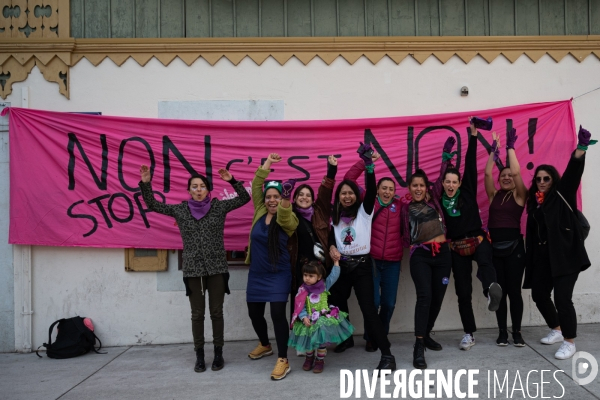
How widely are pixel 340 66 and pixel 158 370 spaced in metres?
3.63

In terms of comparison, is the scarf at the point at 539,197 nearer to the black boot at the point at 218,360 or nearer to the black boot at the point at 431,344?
the black boot at the point at 431,344

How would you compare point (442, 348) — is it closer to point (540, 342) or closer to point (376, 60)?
point (540, 342)

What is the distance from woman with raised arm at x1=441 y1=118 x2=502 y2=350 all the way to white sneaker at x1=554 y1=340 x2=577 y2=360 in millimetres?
761

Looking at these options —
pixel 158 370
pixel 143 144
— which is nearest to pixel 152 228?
pixel 143 144

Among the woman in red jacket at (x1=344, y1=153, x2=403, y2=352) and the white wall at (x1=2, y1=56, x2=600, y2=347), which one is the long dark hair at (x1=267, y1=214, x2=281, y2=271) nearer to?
the woman in red jacket at (x1=344, y1=153, x2=403, y2=352)

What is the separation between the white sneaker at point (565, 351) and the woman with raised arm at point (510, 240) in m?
0.42

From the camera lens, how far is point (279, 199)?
486 cm

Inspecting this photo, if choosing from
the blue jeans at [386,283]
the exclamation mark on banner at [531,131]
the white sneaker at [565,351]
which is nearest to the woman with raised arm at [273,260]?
the blue jeans at [386,283]

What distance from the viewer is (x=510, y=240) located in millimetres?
5148

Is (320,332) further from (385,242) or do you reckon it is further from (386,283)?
(385,242)

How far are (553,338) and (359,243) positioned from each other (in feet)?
7.10

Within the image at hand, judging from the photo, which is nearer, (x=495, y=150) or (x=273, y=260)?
(x=273, y=260)

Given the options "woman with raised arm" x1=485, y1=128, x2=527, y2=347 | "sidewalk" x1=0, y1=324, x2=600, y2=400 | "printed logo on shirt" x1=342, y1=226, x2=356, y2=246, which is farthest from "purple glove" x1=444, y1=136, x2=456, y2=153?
"sidewalk" x1=0, y1=324, x2=600, y2=400

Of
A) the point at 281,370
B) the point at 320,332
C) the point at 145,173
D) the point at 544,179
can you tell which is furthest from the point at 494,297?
the point at 145,173
